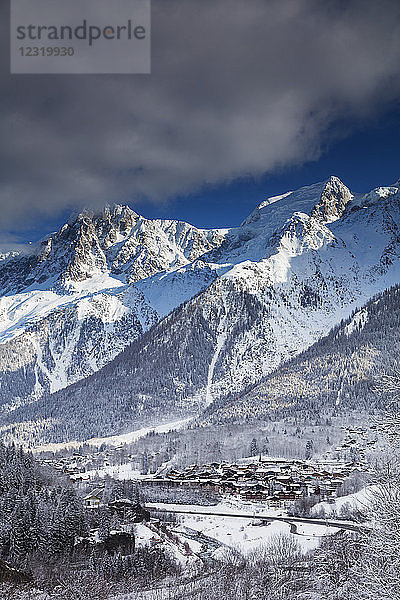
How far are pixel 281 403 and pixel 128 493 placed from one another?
3597 inches

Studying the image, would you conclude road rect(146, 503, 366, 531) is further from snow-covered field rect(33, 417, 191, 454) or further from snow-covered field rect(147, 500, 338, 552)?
snow-covered field rect(33, 417, 191, 454)

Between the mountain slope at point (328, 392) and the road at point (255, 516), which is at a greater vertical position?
the mountain slope at point (328, 392)

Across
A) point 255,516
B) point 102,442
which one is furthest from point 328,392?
point 255,516

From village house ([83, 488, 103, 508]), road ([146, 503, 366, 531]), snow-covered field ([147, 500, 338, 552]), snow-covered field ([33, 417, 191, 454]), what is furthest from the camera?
snow-covered field ([33, 417, 191, 454])

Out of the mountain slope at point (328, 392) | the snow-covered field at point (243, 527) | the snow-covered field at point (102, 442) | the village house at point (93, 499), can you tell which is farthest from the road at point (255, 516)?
the snow-covered field at point (102, 442)

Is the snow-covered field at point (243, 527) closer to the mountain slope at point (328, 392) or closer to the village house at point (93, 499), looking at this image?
the village house at point (93, 499)

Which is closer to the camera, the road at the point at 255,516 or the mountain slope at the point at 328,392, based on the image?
the road at the point at 255,516

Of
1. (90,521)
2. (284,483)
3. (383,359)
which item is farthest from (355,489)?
(383,359)

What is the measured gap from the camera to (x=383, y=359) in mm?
180625

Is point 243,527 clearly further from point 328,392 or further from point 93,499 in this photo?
point 328,392

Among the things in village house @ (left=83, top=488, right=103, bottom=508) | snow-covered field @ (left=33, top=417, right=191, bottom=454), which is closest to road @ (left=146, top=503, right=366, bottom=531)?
village house @ (left=83, top=488, right=103, bottom=508)

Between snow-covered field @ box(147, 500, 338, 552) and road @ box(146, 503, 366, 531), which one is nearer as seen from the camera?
snow-covered field @ box(147, 500, 338, 552)


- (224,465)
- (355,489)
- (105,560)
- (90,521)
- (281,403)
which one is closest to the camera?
(105,560)

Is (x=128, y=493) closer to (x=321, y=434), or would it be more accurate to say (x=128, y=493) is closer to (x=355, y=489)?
(x=355, y=489)
